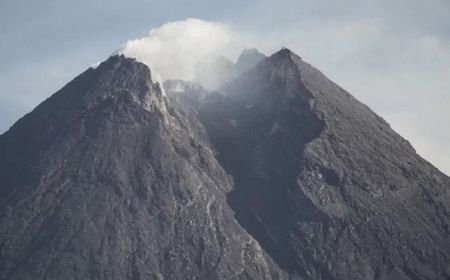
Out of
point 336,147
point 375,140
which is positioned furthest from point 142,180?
point 375,140

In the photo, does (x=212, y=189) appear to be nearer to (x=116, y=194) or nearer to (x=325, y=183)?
(x=116, y=194)

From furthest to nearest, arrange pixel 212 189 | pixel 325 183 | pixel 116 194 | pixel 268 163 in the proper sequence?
pixel 268 163 → pixel 325 183 → pixel 212 189 → pixel 116 194

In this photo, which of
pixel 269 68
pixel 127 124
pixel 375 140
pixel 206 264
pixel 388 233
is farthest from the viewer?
pixel 269 68

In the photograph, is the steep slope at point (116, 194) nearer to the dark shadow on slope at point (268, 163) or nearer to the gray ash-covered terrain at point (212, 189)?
the gray ash-covered terrain at point (212, 189)

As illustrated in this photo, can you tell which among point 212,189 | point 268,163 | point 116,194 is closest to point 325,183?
point 268,163

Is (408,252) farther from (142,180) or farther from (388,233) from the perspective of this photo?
(142,180)

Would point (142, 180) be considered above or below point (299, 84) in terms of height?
below
